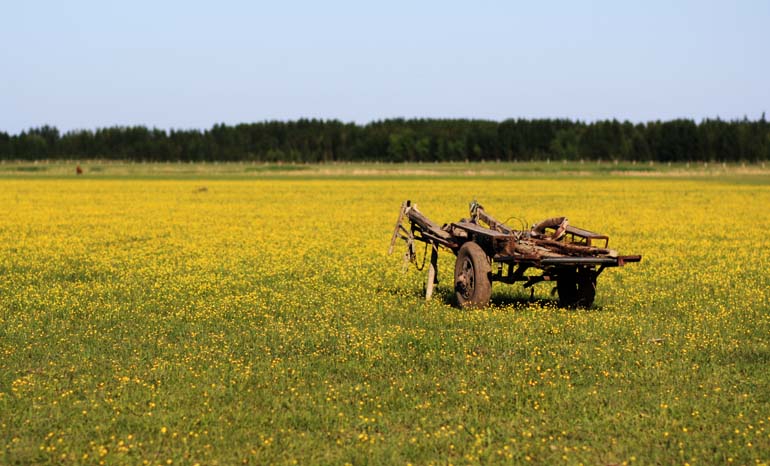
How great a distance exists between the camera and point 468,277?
15344mm

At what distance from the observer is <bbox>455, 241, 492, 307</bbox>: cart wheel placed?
581 inches

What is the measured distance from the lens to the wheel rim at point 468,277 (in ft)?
50.0

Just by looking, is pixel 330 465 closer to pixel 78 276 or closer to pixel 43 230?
pixel 78 276

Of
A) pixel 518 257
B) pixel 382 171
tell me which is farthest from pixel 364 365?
pixel 382 171

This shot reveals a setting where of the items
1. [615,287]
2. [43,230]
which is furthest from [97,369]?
[43,230]

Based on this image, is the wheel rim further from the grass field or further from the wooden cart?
the grass field

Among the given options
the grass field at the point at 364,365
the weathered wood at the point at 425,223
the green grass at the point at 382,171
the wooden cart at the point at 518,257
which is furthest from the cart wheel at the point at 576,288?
the green grass at the point at 382,171

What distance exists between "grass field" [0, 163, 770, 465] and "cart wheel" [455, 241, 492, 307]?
426 mm

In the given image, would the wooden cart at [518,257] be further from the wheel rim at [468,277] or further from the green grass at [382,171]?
the green grass at [382,171]

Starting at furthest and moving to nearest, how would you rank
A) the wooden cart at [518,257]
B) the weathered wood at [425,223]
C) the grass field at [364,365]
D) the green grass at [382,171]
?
the green grass at [382,171], the weathered wood at [425,223], the wooden cart at [518,257], the grass field at [364,365]

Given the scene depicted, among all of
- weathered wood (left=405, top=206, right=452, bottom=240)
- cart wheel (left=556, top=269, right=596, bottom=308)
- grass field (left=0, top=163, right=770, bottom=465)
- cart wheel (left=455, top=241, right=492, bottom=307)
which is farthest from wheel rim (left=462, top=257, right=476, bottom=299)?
cart wheel (left=556, top=269, right=596, bottom=308)

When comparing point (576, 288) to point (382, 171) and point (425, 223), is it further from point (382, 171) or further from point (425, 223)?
point (382, 171)

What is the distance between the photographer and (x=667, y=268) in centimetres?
2214

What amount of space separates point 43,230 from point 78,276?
591 inches
